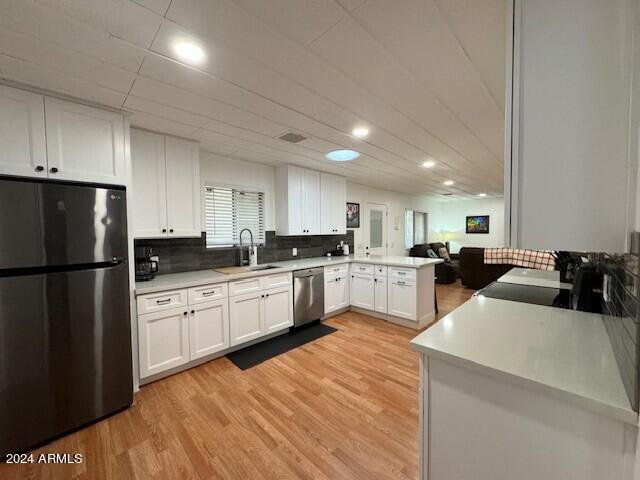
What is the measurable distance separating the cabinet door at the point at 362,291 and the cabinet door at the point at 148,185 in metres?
2.74

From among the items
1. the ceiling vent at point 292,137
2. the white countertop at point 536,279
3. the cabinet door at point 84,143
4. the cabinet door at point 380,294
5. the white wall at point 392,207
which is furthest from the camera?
the white wall at point 392,207

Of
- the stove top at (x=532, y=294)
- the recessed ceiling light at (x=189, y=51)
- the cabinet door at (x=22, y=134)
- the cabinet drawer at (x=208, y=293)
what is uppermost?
the recessed ceiling light at (x=189, y=51)

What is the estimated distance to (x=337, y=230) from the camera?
461 centimetres

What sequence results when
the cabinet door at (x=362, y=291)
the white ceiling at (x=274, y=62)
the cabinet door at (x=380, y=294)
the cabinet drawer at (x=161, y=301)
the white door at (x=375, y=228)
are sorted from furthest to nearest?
the white door at (x=375, y=228) → the cabinet door at (x=362, y=291) → the cabinet door at (x=380, y=294) → the cabinet drawer at (x=161, y=301) → the white ceiling at (x=274, y=62)

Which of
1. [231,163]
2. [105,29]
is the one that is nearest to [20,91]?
[105,29]

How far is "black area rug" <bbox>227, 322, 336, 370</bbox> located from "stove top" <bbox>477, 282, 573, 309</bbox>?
2.09m

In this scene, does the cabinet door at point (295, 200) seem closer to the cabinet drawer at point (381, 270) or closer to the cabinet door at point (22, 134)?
the cabinet drawer at point (381, 270)

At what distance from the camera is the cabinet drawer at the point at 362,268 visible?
3946 mm

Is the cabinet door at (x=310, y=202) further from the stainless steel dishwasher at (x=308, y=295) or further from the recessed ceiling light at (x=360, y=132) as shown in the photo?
the recessed ceiling light at (x=360, y=132)

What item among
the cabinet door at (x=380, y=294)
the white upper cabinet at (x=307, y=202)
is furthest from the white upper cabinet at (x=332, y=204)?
the cabinet door at (x=380, y=294)

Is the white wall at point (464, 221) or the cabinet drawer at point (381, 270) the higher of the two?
the white wall at point (464, 221)

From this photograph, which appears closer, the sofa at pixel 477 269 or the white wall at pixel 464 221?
the sofa at pixel 477 269

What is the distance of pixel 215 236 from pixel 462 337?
9.95ft

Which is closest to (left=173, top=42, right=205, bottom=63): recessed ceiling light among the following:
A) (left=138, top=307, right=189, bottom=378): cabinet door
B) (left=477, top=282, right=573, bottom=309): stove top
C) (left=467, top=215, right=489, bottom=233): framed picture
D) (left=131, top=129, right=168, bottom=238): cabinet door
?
(left=131, top=129, right=168, bottom=238): cabinet door
